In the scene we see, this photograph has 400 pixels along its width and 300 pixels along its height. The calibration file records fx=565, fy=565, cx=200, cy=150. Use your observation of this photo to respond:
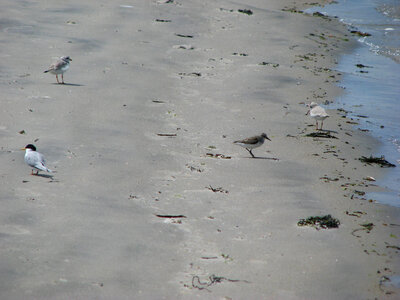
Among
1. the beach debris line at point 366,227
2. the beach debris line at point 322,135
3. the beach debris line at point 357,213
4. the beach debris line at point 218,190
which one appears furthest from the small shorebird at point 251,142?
the beach debris line at point 366,227

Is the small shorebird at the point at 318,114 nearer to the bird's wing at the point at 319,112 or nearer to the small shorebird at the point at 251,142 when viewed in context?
the bird's wing at the point at 319,112

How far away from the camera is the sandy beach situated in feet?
20.8

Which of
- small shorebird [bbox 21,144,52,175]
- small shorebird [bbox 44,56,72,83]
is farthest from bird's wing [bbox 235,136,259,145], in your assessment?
small shorebird [bbox 44,56,72,83]

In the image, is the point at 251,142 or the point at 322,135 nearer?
the point at 251,142

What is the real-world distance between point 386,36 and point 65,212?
2089 centimetres

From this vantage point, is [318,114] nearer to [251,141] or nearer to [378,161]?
[378,161]

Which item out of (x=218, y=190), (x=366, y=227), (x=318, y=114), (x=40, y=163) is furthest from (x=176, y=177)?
→ (x=318, y=114)

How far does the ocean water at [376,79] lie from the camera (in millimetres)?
11625

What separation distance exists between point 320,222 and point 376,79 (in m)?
10.8

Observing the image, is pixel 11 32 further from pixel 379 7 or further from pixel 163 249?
pixel 379 7

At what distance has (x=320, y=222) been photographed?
25.0 feet

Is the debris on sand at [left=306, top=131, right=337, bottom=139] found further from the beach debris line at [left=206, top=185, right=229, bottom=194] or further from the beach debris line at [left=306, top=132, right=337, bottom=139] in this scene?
the beach debris line at [left=206, top=185, right=229, bottom=194]

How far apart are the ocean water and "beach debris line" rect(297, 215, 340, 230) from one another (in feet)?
4.92

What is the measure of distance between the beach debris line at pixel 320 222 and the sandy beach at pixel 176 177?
0.29 ft
